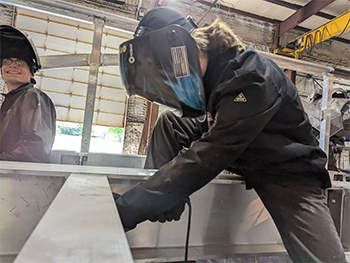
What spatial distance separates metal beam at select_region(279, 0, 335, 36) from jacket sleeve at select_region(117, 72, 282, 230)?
5436 millimetres

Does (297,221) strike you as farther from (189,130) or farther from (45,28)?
(45,28)

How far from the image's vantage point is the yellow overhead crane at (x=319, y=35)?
4.65 meters

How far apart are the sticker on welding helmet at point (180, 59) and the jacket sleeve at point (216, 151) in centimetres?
15

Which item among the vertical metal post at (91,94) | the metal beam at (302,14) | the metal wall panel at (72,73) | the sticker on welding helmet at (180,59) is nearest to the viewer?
the sticker on welding helmet at (180,59)

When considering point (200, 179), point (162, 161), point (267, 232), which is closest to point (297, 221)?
point (267, 232)

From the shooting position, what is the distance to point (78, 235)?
295 mm

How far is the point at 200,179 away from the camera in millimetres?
724

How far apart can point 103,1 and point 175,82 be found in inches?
196

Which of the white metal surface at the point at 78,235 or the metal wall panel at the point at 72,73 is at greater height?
the metal wall panel at the point at 72,73

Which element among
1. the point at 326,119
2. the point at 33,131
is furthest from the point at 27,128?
the point at 326,119

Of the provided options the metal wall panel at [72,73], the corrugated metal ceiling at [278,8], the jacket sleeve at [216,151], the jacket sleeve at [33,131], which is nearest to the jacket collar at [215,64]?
the jacket sleeve at [216,151]

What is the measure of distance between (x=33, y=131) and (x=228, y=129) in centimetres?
113

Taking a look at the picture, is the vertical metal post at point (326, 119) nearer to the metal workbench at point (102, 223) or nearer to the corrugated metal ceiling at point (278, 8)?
the metal workbench at point (102, 223)

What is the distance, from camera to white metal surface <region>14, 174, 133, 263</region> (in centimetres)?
24
